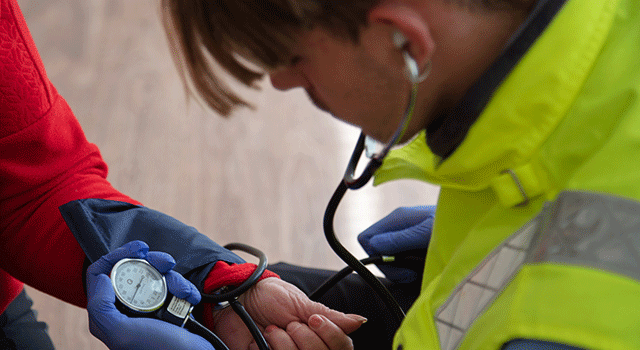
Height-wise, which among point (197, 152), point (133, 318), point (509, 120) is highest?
point (509, 120)

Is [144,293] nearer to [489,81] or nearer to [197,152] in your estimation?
[489,81]

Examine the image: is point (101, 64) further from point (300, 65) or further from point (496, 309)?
point (496, 309)

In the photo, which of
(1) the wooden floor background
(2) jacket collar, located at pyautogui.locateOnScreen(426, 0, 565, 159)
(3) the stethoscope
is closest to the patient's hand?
(3) the stethoscope

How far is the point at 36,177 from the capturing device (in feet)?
2.55

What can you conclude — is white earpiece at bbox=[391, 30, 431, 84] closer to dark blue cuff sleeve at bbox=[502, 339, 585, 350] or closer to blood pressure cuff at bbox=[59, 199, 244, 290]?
dark blue cuff sleeve at bbox=[502, 339, 585, 350]

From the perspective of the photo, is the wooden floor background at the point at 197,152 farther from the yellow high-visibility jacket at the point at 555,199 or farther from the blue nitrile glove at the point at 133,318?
the yellow high-visibility jacket at the point at 555,199

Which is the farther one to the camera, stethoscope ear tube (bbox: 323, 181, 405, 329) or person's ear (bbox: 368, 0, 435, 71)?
stethoscope ear tube (bbox: 323, 181, 405, 329)

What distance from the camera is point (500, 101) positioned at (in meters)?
0.48

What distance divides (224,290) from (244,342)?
8 cm

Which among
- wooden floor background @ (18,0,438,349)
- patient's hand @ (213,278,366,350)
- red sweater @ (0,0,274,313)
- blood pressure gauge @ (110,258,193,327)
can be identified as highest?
red sweater @ (0,0,274,313)

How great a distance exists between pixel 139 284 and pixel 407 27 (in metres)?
0.48

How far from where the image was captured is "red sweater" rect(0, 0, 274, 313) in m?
0.73

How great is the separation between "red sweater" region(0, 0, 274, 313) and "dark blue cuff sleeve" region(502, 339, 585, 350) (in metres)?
0.41

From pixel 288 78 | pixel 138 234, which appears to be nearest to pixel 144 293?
pixel 138 234
